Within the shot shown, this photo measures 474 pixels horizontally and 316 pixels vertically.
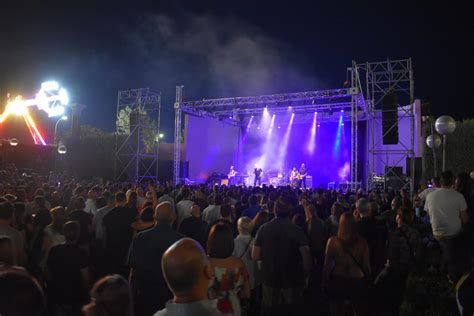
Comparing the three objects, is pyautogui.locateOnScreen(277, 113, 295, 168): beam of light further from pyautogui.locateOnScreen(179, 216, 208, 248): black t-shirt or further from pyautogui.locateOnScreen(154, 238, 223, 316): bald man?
pyautogui.locateOnScreen(154, 238, 223, 316): bald man

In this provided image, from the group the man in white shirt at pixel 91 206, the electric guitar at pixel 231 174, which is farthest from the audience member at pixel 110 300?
the electric guitar at pixel 231 174

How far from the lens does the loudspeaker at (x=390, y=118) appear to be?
15.4 meters

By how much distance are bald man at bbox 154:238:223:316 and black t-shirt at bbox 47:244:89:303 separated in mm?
2133

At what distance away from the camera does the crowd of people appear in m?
1.83

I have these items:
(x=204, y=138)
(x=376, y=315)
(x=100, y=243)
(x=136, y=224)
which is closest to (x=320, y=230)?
(x=376, y=315)

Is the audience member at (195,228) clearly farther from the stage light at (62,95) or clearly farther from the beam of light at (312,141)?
the beam of light at (312,141)

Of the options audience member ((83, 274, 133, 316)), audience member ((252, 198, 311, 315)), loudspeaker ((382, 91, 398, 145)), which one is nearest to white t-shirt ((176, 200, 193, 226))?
audience member ((252, 198, 311, 315))

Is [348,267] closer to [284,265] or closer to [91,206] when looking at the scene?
[284,265]

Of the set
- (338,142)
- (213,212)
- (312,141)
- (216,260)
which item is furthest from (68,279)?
(312,141)

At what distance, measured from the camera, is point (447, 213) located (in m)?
5.32

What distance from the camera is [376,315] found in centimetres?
374

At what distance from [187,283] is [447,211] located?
4.69 m

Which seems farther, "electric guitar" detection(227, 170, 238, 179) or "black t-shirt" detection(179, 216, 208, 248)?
"electric guitar" detection(227, 170, 238, 179)

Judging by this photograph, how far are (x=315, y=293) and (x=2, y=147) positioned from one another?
24352 mm
